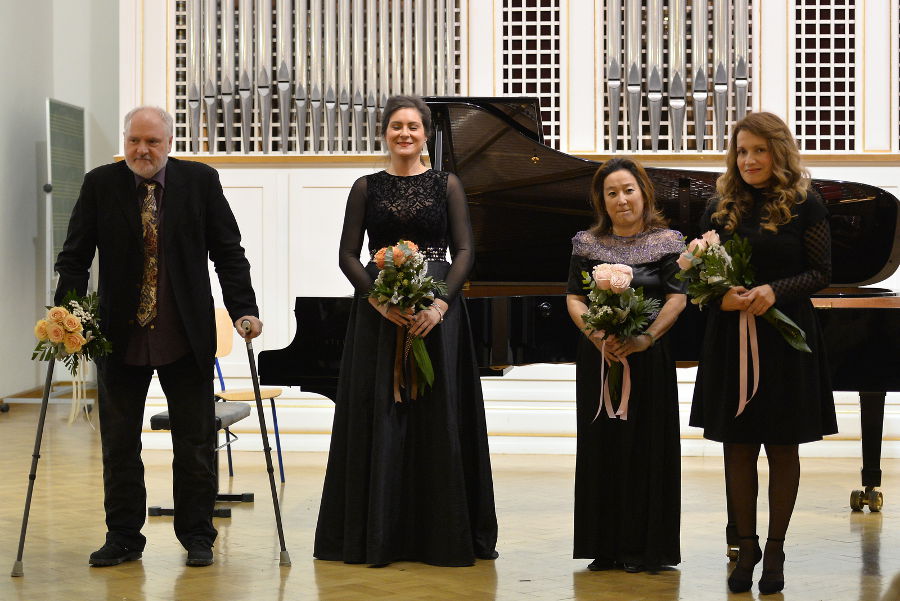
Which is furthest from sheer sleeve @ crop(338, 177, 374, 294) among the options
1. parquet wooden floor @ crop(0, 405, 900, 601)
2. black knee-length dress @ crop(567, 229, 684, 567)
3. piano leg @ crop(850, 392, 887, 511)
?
piano leg @ crop(850, 392, 887, 511)

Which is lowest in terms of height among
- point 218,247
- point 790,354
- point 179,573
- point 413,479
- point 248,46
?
point 179,573

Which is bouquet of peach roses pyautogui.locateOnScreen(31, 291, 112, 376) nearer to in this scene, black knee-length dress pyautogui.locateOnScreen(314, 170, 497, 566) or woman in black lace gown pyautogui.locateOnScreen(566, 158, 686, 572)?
black knee-length dress pyautogui.locateOnScreen(314, 170, 497, 566)

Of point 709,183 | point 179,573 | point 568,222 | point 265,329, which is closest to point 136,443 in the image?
point 179,573

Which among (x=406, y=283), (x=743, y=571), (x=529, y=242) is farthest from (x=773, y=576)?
(x=529, y=242)

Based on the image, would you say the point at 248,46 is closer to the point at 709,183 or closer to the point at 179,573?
the point at 709,183

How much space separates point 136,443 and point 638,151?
4764 mm

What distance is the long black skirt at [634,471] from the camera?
4184mm

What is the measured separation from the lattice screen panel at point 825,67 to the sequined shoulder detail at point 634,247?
424cm

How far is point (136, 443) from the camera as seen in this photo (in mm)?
4418

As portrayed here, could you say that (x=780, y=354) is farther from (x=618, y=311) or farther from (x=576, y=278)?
(x=576, y=278)

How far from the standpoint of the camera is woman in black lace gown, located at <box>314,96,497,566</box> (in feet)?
14.2

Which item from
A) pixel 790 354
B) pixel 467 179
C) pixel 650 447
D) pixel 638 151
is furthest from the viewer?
pixel 638 151

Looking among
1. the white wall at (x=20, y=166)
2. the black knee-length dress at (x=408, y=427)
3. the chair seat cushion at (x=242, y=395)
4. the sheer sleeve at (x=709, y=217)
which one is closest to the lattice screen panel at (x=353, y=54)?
the chair seat cushion at (x=242, y=395)

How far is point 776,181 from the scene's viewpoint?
3.94 metres
